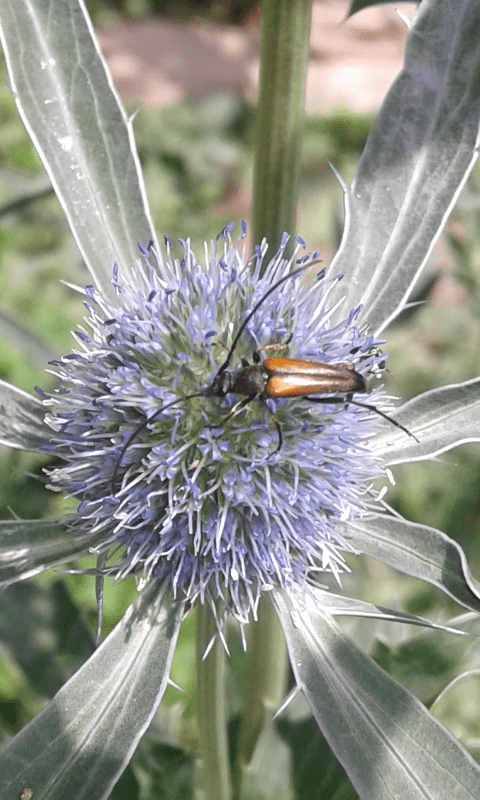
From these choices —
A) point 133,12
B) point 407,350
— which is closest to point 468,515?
point 407,350

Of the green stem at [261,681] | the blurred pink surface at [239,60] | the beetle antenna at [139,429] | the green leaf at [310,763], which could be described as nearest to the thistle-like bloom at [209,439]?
the beetle antenna at [139,429]

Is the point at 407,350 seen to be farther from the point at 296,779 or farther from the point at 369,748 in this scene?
the point at 369,748

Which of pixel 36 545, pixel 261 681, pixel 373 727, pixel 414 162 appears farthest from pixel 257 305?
pixel 261 681

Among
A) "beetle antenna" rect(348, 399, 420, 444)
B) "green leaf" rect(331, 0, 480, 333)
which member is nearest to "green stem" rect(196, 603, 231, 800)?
"beetle antenna" rect(348, 399, 420, 444)

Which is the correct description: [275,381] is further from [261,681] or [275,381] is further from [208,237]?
[208,237]

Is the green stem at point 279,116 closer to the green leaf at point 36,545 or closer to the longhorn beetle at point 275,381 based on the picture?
the longhorn beetle at point 275,381
